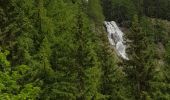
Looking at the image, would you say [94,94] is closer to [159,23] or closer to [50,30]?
[50,30]

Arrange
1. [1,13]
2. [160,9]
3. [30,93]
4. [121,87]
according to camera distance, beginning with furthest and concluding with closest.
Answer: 1. [160,9]
2. [121,87]
3. [1,13]
4. [30,93]

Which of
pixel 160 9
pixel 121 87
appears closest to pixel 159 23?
pixel 160 9

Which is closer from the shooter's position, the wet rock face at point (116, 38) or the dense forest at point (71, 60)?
the dense forest at point (71, 60)

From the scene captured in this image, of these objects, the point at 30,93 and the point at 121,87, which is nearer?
the point at 30,93

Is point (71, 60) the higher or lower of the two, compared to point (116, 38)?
higher

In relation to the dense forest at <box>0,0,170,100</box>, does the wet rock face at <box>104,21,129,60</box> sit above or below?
below

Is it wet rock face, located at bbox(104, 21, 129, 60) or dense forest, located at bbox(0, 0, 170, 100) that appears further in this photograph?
wet rock face, located at bbox(104, 21, 129, 60)

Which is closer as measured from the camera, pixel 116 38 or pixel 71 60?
pixel 71 60

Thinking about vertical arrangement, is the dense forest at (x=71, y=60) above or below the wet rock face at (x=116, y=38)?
above
